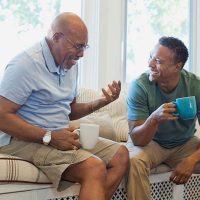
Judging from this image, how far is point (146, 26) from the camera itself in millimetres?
3064

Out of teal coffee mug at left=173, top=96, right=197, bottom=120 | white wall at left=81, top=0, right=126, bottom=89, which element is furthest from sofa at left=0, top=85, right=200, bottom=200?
teal coffee mug at left=173, top=96, right=197, bottom=120

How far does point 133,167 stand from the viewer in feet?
5.43

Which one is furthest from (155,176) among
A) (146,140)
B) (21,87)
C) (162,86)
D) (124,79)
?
(124,79)

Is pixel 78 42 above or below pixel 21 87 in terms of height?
above

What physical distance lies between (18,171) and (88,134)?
30cm

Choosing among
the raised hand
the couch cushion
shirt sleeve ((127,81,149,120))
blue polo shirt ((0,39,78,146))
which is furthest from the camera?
shirt sleeve ((127,81,149,120))

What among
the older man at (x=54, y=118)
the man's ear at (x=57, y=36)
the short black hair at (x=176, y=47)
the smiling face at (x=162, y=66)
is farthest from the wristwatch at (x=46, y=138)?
the short black hair at (x=176, y=47)

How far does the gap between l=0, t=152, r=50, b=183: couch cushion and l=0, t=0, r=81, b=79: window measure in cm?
109

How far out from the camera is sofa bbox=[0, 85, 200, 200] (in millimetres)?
1326

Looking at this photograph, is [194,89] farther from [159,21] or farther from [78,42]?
[159,21]

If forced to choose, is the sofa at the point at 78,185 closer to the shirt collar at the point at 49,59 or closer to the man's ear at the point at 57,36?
the shirt collar at the point at 49,59

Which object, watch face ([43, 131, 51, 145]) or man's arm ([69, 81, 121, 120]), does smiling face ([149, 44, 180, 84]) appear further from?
watch face ([43, 131, 51, 145])

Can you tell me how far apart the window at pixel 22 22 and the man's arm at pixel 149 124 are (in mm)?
981

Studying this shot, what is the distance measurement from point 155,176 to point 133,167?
196 mm
